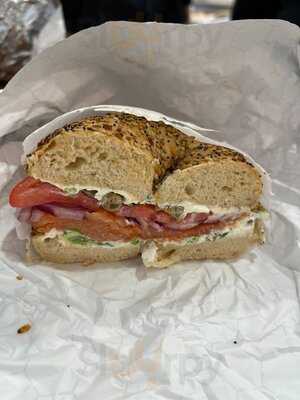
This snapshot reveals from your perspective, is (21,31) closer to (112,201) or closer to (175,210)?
(112,201)

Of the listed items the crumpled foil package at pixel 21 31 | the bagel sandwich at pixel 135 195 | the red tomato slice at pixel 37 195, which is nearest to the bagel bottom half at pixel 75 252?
the bagel sandwich at pixel 135 195

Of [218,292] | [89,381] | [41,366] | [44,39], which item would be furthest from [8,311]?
[44,39]

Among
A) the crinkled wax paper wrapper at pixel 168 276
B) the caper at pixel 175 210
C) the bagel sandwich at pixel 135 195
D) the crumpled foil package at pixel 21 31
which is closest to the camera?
the crinkled wax paper wrapper at pixel 168 276

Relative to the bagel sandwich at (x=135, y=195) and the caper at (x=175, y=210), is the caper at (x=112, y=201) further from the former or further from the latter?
the caper at (x=175, y=210)

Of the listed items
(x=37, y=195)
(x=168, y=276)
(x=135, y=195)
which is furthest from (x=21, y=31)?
(x=168, y=276)

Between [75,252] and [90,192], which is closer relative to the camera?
[90,192]

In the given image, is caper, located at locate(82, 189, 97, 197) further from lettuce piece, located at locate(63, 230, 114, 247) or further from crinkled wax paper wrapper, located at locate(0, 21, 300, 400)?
crinkled wax paper wrapper, located at locate(0, 21, 300, 400)

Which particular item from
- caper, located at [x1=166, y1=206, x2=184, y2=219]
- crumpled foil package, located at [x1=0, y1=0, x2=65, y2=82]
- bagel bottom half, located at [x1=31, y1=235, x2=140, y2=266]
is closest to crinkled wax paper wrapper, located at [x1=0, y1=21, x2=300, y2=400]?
bagel bottom half, located at [x1=31, y1=235, x2=140, y2=266]
